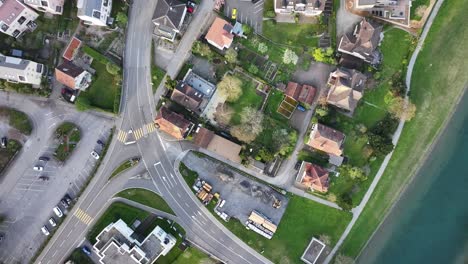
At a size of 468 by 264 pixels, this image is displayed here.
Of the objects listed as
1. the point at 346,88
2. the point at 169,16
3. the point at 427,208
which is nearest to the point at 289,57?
the point at 346,88

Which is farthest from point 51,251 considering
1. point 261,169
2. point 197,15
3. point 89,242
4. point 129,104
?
point 197,15

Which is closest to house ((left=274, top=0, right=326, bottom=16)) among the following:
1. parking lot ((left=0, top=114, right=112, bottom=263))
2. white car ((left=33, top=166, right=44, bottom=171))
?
parking lot ((left=0, top=114, right=112, bottom=263))

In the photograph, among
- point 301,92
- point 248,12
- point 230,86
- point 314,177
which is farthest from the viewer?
point 248,12

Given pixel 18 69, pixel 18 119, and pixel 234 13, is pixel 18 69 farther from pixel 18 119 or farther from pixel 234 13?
pixel 234 13

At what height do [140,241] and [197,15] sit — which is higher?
[197,15]

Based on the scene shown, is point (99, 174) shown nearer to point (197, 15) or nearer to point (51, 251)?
point (51, 251)

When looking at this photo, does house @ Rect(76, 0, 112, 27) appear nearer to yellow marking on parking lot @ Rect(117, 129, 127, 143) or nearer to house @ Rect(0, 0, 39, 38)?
house @ Rect(0, 0, 39, 38)

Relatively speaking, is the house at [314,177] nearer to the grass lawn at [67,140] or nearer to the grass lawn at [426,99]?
the grass lawn at [426,99]
